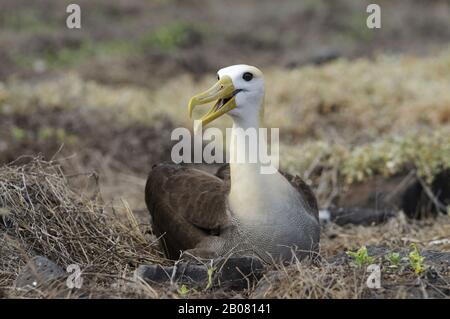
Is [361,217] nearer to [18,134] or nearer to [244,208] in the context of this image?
[244,208]

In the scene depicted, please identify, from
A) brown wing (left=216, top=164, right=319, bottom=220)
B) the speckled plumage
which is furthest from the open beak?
brown wing (left=216, top=164, right=319, bottom=220)

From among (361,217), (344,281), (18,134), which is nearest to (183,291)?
(344,281)

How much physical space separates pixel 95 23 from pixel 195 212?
14027 mm

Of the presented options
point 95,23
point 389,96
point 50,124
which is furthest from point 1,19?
point 389,96

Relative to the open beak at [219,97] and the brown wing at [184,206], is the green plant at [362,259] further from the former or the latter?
the open beak at [219,97]

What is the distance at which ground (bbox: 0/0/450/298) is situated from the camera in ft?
14.4

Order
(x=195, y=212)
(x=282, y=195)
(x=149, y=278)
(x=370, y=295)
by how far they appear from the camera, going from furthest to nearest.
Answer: (x=195, y=212)
(x=282, y=195)
(x=149, y=278)
(x=370, y=295)

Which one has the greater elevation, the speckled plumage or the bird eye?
the bird eye

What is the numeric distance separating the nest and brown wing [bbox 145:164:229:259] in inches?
6.5

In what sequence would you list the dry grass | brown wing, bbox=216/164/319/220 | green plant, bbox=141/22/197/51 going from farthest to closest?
Result: 1. green plant, bbox=141/22/197/51
2. brown wing, bbox=216/164/319/220
3. the dry grass

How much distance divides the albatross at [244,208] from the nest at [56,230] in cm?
39

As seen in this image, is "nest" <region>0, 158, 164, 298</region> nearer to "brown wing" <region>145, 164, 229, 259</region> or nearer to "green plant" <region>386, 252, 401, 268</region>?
"brown wing" <region>145, 164, 229, 259</region>
